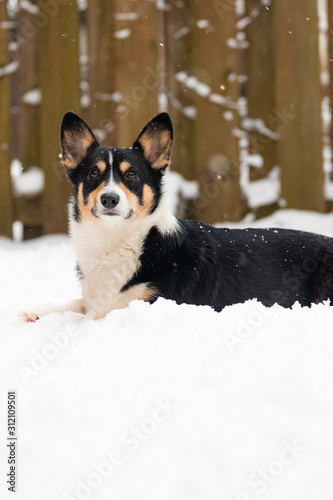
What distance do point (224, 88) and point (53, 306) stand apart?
2.82m

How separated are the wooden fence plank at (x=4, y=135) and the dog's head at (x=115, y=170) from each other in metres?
2.01

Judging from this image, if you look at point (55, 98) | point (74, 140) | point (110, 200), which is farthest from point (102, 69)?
point (110, 200)

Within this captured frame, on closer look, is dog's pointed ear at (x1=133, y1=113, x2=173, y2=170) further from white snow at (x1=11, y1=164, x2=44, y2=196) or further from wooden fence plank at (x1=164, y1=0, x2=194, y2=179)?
white snow at (x1=11, y1=164, x2=44, y2=196)

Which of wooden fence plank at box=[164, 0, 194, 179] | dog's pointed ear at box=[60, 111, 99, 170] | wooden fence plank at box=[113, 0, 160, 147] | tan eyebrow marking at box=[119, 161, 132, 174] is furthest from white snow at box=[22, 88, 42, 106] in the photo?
tan eyebrow marking at box=[119, 161, 132, 174]

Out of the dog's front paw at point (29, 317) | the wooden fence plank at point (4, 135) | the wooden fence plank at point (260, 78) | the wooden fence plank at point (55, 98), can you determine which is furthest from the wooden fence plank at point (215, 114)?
the dog's front paw at point (29, 317)

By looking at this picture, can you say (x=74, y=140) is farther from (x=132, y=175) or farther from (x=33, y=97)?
(x=33, y=97)

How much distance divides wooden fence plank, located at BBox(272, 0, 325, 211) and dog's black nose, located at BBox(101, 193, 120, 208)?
256 cm

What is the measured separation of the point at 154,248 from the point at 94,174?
0.54 metres

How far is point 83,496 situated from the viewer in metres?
1.46

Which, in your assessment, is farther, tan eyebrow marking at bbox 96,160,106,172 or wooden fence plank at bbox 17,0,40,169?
wooden fence plank at bbox 17,0,40,169

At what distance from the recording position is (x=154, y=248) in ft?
10.1

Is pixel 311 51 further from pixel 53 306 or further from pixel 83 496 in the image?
pixel 83 496

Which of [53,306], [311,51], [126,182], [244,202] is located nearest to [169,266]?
[126,182]

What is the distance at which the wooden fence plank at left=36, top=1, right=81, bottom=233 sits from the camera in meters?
5.14
